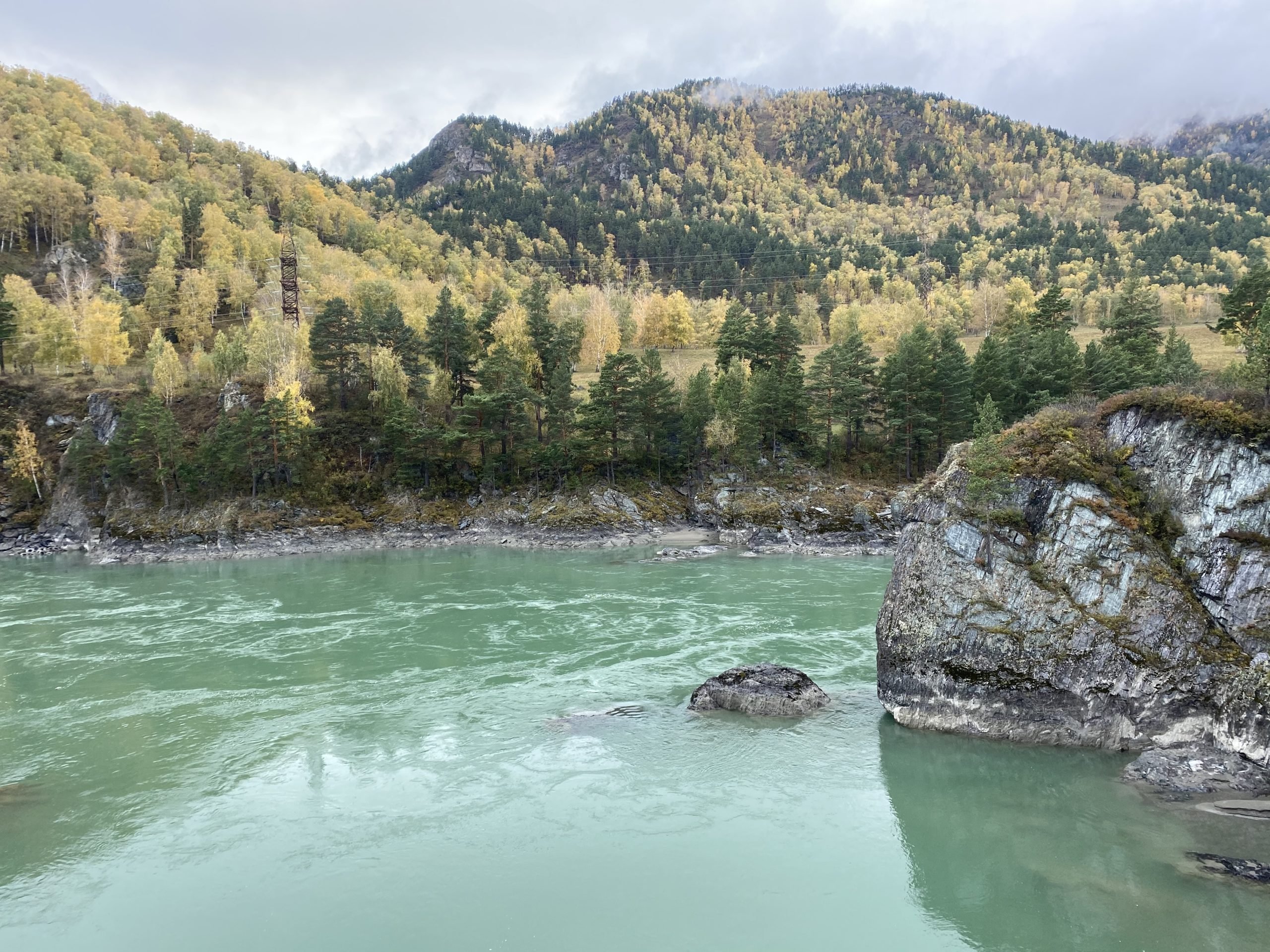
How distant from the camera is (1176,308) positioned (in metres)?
96.2

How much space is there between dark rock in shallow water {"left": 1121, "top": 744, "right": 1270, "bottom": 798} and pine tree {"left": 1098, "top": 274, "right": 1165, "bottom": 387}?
4704 cm

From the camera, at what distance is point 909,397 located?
58875 millimetres

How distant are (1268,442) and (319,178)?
191 m

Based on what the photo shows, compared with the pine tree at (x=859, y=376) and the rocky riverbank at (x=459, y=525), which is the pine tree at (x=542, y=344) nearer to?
the rocky riverbank at (x=459, y=525)

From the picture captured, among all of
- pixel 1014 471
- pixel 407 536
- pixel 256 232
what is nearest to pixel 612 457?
pixel 407 536

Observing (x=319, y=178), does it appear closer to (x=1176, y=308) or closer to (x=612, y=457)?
(x=612, y=457)

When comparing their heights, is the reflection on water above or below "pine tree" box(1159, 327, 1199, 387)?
below

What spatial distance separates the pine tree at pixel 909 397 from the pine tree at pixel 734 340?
14248 mm

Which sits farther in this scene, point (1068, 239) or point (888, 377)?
point (1068, 239)

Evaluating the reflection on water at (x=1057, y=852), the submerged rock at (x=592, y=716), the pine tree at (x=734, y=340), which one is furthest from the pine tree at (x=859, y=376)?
the reflection on water at (x=1057, y=852)

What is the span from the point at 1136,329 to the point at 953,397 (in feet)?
52.1

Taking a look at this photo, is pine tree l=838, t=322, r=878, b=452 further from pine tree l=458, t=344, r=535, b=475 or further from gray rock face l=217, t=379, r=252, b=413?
gray rock face l=217, t=379, r=252, b=413

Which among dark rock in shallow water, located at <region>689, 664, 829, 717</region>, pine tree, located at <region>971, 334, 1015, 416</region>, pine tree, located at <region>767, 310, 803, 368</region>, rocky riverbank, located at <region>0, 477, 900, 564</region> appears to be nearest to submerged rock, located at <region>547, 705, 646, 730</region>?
dark rock in shallow water, located at <region>689, 664, 829, 717</region>

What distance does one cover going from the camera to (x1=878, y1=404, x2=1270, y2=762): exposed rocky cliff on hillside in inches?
634
